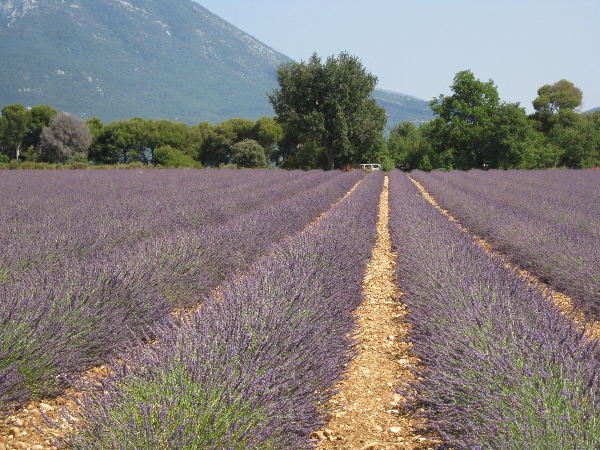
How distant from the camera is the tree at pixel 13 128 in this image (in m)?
38.2

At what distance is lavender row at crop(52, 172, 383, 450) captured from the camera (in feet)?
4.78

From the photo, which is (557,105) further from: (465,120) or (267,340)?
(267,340)

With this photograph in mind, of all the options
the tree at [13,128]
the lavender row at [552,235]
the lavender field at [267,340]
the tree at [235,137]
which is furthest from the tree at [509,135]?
the tree at [13,128]

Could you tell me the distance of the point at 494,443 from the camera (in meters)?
1.50

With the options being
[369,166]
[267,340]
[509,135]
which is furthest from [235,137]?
[267,340]

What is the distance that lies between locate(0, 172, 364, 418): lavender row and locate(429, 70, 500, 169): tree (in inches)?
1316

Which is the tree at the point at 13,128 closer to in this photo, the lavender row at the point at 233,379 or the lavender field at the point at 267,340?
the lavender field at the point at 267,340

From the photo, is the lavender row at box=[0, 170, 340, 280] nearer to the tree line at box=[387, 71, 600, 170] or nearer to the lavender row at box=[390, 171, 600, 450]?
the lavender row at box=[390, 171, 600, 450]

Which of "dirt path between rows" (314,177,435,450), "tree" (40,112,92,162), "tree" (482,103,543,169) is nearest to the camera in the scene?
"dirt path between rows" (314,177,435,450)

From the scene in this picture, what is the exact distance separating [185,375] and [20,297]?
1.67 meters

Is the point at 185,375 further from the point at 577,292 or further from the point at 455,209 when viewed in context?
the point at 455,209

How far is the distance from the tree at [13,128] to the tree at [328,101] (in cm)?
2664

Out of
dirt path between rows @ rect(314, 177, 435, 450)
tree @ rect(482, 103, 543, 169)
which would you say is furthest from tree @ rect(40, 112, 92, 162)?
dirt path between rows @ rect(314, 177, 435, 450)

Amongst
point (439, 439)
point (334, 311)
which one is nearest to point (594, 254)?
point (334, 311)
